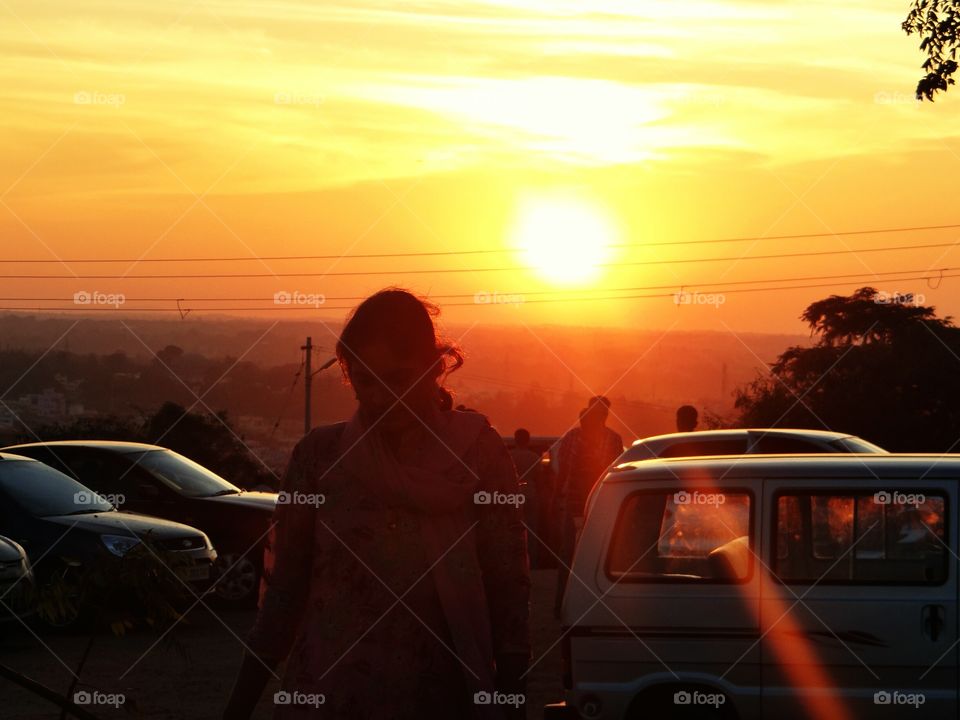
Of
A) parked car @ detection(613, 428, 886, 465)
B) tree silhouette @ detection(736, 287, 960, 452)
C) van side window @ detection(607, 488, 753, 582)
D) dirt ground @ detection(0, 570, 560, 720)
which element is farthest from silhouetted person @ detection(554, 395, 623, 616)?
tree silhouette @ detection(736, 287, 960, 452)

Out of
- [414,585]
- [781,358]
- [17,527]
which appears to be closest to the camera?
[414,585]

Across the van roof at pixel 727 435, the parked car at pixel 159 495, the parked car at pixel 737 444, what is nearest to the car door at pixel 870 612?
the parked car at pixel 737 444

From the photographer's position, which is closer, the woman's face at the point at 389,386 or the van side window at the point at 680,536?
the woman's face at the point at 389,386

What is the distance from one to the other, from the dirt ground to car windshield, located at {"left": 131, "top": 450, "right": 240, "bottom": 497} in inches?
59.0

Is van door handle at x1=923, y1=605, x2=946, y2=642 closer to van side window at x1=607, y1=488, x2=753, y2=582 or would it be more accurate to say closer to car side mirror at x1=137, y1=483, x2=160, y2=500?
van side window at x1=607, y1=488, x2=753, y2=582

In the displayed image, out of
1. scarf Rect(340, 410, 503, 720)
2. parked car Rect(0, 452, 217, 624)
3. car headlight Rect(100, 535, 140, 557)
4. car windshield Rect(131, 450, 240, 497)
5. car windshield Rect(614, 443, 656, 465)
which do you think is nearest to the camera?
scarf Rect(340, 410, 503, 720)

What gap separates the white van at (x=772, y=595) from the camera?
Result: 279 inches

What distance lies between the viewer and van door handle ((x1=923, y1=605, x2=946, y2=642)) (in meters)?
7.07

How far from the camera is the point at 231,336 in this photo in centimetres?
6775

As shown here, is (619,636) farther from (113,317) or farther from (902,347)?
(113,317)

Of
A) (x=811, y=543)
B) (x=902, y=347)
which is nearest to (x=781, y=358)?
(x=902, y=347)

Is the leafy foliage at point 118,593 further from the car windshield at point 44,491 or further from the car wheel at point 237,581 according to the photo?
the car wheel at point 237,581

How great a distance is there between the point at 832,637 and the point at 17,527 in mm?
9956

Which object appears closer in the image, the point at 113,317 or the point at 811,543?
the point at 811,543
